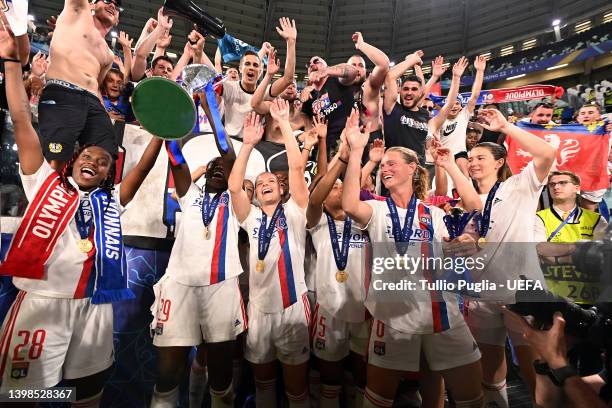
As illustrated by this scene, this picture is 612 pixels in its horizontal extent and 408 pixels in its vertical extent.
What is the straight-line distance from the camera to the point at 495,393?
2.47 m

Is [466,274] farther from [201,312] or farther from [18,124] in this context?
[18,124]

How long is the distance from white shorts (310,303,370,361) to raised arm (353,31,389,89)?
2738 millimetres

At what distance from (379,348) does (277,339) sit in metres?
0.76

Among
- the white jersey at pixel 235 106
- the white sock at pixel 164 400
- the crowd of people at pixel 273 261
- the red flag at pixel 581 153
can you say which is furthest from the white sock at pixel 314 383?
the red flag at pixel 581 153

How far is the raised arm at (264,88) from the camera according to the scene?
383 cm

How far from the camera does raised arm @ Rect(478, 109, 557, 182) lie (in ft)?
7.45

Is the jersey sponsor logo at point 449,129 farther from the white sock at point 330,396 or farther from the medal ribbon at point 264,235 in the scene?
the white sock at point 330,396

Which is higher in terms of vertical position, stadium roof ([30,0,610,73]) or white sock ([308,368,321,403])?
stadium roof ([30,0,610,73])

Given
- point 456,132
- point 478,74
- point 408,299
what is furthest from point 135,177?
point 478,74

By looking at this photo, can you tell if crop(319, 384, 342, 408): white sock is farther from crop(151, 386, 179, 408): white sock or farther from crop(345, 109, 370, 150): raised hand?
crop(345, 109, 370, 150): raised hand

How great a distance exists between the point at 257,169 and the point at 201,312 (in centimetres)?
172

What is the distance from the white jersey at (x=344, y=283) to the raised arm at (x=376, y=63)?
2085 mm

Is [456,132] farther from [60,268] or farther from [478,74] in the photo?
[60,268]

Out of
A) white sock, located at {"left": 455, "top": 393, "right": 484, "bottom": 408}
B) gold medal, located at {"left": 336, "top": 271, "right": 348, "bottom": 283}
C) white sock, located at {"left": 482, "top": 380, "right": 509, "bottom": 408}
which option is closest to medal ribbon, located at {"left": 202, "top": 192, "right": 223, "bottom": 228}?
gold medal, located at {"left": 336, "top": 271, "right": 348, "bottom": 283}
